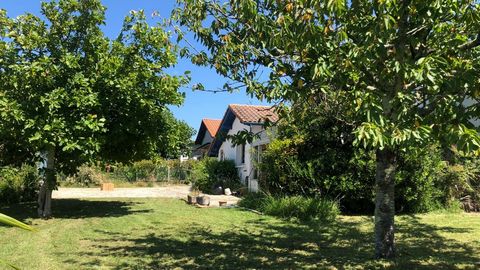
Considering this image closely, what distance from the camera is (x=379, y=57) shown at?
5.39m

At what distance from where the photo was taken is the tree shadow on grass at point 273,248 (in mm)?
7550

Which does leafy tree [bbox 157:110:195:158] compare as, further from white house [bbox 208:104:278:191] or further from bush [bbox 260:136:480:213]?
white house [bbox 208:104:278:191]

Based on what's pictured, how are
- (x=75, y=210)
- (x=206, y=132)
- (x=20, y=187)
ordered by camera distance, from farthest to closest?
(x=206, y=132)
(x=20, y=187)
(x=75, y=210)

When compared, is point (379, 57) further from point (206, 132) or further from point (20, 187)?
point (206, 132)

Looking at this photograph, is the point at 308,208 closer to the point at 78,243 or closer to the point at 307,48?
the point at 78,243

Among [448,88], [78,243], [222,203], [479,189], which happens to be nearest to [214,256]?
[78,243]

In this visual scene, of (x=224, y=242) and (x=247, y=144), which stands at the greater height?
(x=247, y=144)

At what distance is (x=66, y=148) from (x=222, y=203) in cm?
734

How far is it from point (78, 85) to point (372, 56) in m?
9.07

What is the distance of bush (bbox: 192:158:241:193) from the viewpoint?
24.5 meters

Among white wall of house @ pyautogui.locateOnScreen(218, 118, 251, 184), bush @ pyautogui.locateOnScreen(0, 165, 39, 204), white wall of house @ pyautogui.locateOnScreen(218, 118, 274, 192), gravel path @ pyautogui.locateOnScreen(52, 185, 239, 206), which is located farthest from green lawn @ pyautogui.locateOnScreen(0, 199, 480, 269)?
white wall of house @ pyautogui.locateOnScreen(218, 118, 251, 184)

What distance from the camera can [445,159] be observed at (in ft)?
53.7

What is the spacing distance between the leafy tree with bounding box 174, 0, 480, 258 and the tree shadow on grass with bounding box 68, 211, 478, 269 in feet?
9.08

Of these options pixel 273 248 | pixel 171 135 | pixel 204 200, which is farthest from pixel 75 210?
pixel 273 248
